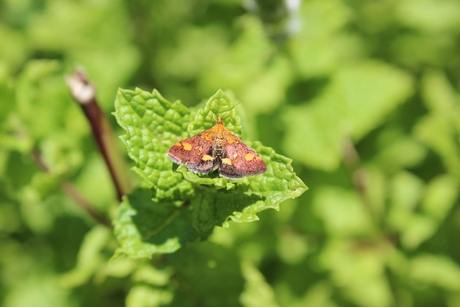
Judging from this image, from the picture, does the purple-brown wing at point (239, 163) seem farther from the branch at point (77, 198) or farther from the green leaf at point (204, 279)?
the branch at point (77, 198)

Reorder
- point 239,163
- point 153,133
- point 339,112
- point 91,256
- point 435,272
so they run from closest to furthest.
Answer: point 239,163, point 153,133, point 91,256, point 339,112, point 435,272

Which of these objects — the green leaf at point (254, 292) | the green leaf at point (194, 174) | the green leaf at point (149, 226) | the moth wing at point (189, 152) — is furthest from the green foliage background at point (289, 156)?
the moth wing at point (189, 152)

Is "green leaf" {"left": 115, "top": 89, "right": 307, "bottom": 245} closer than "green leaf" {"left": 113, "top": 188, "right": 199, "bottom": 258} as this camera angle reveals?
Yes

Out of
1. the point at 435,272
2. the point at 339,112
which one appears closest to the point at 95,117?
the point at 339,112

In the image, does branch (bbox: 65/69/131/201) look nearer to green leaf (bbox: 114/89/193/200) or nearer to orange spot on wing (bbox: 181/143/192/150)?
green leaf (bbox: 114/89/193/200)

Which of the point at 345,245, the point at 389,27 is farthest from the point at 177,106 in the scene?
the point at 389,27

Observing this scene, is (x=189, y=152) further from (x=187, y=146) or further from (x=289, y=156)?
(x=289, y=156)

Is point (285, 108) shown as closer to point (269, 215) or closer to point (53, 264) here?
point (269, 215)

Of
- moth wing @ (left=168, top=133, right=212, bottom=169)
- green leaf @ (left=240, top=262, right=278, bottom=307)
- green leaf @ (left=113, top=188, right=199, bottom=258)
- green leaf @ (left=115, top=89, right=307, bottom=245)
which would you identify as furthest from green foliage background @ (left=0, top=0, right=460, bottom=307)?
moth wing @ (left=168, top=133, right=212, bottom=169)
